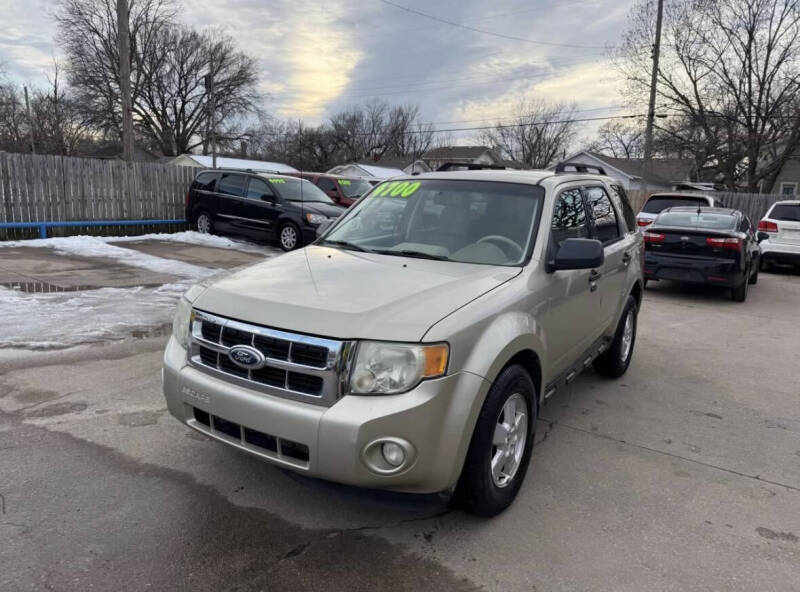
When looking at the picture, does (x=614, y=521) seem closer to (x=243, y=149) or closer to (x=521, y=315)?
(x=521, y=315)

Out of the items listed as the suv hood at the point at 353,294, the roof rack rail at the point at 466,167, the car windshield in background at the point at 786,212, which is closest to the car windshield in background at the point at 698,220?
the car windshield in background at the point at 786,212

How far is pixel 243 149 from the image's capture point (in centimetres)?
5784

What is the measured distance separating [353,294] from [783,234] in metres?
13.7

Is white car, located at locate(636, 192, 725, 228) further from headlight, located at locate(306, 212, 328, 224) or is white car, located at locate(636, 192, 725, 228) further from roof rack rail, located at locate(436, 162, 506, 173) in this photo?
roof rack rail, located at locate(436, 162, 506, 173)

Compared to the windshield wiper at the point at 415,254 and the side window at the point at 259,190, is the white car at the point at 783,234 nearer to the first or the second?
the side window at the point at 259,190

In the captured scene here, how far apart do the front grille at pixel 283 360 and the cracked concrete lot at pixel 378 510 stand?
1.47ft

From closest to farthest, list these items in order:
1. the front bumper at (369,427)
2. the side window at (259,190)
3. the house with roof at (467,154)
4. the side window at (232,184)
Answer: the front bumper at (369,427) < the side window at (259,190) < the side window at (232,184) < the house with roof at (467,154)

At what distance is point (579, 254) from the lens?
3.20 m

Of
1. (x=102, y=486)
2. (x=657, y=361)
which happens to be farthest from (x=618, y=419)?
(x=102, y=486)

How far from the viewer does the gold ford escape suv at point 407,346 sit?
2.36 m

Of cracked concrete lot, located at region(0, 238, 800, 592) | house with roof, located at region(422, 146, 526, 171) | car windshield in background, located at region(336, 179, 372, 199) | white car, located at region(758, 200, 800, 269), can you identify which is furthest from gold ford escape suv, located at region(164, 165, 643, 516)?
house with roof, located at region(422, 146, 526, 171)

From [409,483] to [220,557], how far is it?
3.03ft

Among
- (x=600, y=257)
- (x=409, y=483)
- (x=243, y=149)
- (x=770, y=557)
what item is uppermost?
(x=243, y=149)

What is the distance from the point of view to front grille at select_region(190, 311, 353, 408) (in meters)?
Answer: 2.38
